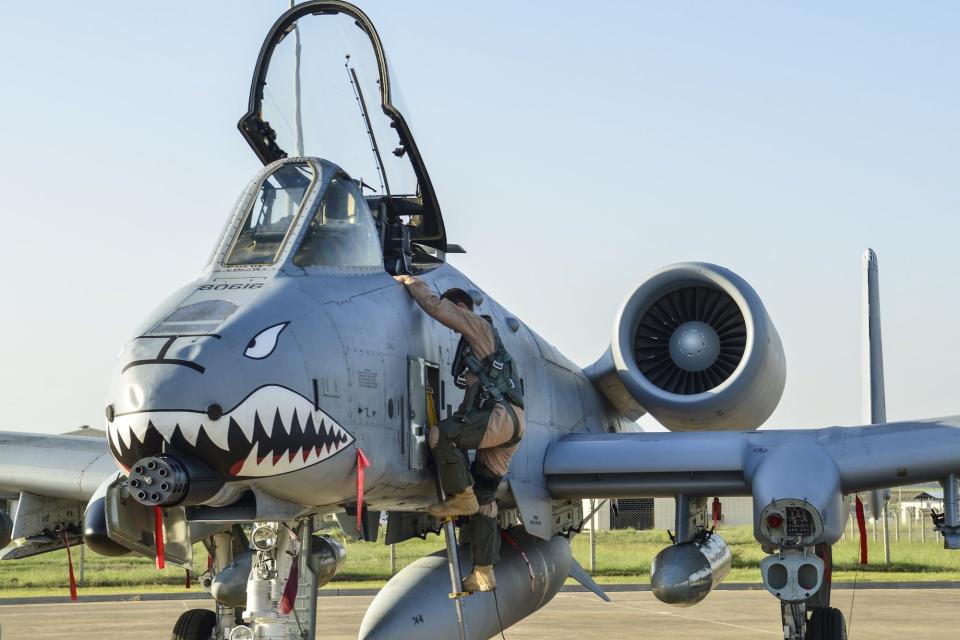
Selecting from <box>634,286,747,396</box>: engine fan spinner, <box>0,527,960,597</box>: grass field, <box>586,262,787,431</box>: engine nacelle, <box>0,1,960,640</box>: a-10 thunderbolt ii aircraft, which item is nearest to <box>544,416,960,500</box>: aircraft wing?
<box>0,1,960,640</box>: a-10 thunderbolt ii aircraft

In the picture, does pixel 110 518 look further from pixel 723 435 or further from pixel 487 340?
pixel 723 435

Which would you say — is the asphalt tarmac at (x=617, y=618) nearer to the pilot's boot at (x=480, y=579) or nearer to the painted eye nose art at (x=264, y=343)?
the pilot's boot at (x=480, y=579)

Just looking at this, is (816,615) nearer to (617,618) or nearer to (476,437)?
(476,437)

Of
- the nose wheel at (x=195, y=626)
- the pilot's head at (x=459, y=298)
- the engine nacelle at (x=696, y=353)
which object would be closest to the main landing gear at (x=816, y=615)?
the engine nacelle at (x=696, y=353)

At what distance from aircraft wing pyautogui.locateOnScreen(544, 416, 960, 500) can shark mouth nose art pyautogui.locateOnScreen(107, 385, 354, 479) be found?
13.7ft

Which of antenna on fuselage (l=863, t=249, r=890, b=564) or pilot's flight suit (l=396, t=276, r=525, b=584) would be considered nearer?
pilot's flight suit (l=396, t=276, r=525, b=584)

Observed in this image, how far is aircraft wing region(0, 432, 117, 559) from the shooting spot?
1014 cm

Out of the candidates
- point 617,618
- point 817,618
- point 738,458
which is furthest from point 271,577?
point 617,618

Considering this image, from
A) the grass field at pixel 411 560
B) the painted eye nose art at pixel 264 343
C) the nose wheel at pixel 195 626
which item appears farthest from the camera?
the grass field at pixel 411 560

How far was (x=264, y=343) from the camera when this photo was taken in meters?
6.18

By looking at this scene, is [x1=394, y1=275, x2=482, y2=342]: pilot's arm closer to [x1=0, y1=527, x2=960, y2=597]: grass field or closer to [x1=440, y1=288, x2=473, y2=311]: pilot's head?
[x1=440, y1=288, x2=473, y2=311]: pilot's head

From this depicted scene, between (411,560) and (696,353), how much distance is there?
15.4m

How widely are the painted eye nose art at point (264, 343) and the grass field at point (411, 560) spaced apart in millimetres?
15262

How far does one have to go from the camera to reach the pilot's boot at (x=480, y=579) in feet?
25.3
